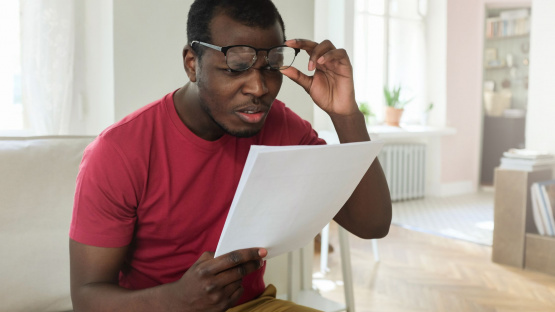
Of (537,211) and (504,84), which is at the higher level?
(504,84)

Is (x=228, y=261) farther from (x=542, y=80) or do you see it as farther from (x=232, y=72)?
(x=542, y=80)

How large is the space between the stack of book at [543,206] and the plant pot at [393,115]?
2.14 m

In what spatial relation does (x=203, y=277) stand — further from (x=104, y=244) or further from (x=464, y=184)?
(x=464, y=184)

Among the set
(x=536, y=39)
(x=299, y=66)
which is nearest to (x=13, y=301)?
(x=299, y=66)

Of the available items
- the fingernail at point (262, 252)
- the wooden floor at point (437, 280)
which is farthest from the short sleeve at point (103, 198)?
the wooden floor at point (437, 280)

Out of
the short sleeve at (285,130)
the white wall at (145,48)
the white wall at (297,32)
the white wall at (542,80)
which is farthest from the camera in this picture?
the white wall at (542,80)

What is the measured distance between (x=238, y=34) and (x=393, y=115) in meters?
4.54

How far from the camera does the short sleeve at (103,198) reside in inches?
42.4

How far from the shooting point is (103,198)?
1086mm

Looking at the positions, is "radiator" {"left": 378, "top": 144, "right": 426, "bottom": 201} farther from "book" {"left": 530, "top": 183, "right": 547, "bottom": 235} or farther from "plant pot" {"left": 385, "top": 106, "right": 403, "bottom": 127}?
"book" {"left": 530, "top": 183, "right": 547, "bottom": 235}

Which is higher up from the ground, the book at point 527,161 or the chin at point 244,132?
the chin at point 244,132

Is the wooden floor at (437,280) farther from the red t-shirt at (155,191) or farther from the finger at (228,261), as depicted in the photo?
the finger at (228,261)

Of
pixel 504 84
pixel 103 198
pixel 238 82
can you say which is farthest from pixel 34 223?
pixel 504 84

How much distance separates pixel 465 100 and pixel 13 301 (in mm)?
5702
